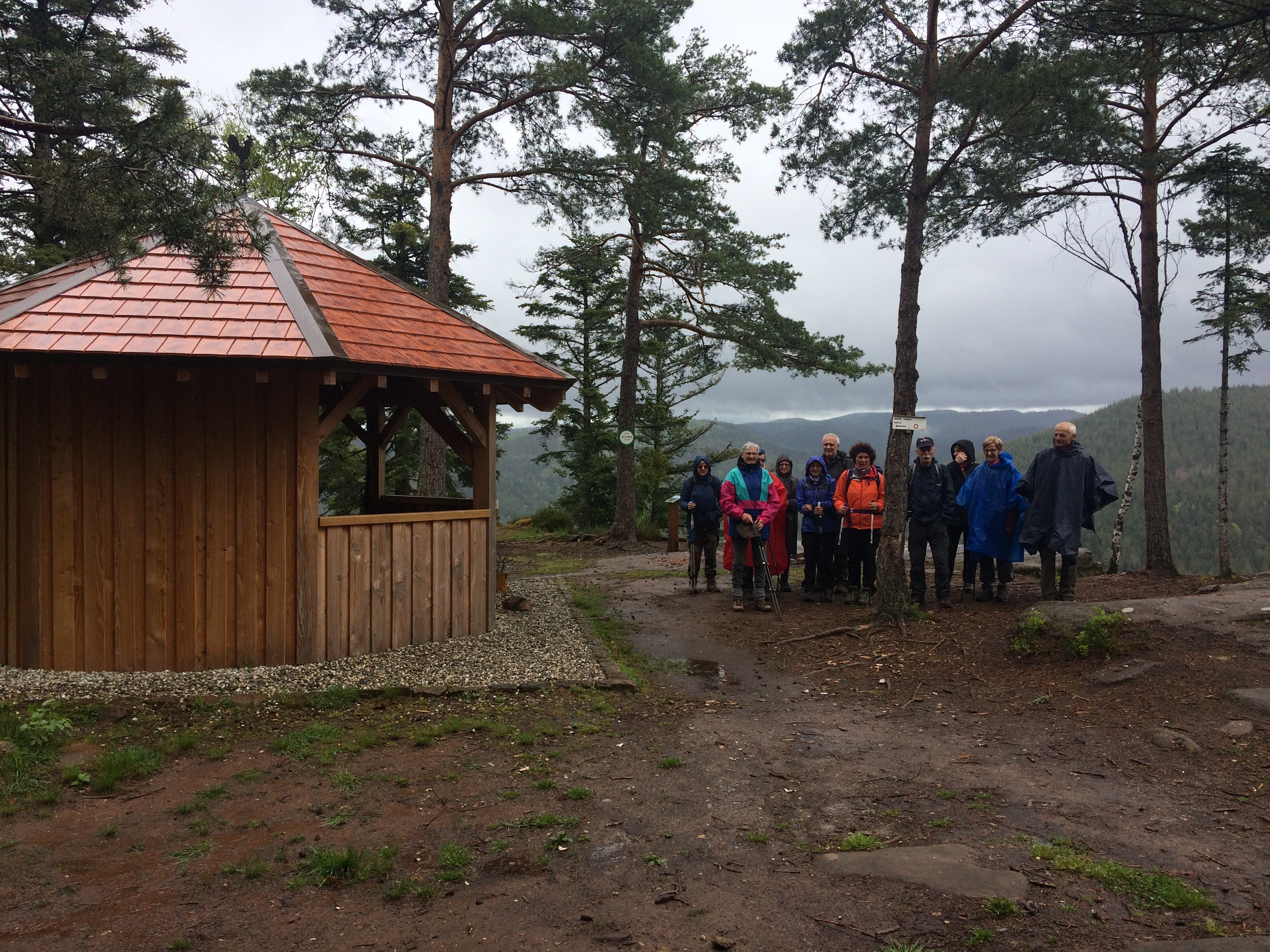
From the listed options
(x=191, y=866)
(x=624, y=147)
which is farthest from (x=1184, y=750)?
(x=624, y=147)

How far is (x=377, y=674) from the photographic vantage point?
650 centimetres

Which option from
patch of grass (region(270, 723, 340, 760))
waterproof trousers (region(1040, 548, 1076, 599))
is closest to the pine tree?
patch of grass (region(270, 723, 340, 760))

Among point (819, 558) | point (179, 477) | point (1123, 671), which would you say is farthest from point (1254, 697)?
point (179, 477)

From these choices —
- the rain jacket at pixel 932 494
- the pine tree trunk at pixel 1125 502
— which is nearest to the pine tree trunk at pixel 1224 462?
the pine tree trunk at pixel 1125 502

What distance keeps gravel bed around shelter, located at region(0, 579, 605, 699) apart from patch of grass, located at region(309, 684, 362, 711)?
16 centimetres

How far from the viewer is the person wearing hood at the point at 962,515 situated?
8.77 metres

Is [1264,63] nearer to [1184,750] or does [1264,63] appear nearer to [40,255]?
[1184,750]

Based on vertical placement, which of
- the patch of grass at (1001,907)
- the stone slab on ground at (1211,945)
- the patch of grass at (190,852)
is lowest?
the patch of grass at (190,852)

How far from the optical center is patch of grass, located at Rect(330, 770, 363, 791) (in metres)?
4.41

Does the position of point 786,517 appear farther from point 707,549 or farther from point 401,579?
point 401,579

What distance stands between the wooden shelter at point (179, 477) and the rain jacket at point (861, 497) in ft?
15.0

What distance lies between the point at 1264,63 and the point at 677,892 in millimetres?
6709

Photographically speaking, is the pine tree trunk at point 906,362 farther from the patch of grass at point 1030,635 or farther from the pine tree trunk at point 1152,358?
the pine tree trunk at point 1152,358

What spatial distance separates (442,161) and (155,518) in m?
8.29
